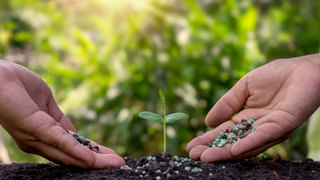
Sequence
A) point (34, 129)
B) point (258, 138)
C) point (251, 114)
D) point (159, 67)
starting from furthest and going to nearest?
point (159, 67) → point (251, 114) → point (258, 138) → point (34, 129)

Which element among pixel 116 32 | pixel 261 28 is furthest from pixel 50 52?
pixel 261 28

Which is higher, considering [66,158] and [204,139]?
[204,139]

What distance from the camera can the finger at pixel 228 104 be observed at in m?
1.32

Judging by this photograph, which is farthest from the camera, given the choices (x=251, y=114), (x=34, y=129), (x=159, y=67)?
(x=159, y=67)

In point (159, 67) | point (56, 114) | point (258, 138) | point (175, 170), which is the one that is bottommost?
point (175, 170)

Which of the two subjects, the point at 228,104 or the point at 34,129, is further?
the point at 228,104

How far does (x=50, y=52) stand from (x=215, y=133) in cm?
246

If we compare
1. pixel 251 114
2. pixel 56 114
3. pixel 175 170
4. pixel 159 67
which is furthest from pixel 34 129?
pixel 159 67

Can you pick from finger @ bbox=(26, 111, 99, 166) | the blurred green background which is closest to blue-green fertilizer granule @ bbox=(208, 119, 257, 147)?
finger @ bbox=(26, 111, 99, 166)

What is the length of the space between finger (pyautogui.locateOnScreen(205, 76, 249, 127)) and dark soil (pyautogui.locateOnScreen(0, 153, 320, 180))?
247mm

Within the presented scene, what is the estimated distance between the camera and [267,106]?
127 cm

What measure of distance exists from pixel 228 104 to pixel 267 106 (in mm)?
143

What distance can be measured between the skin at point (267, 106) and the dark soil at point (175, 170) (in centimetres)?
6

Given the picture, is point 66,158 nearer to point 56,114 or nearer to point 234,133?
point 56,114
